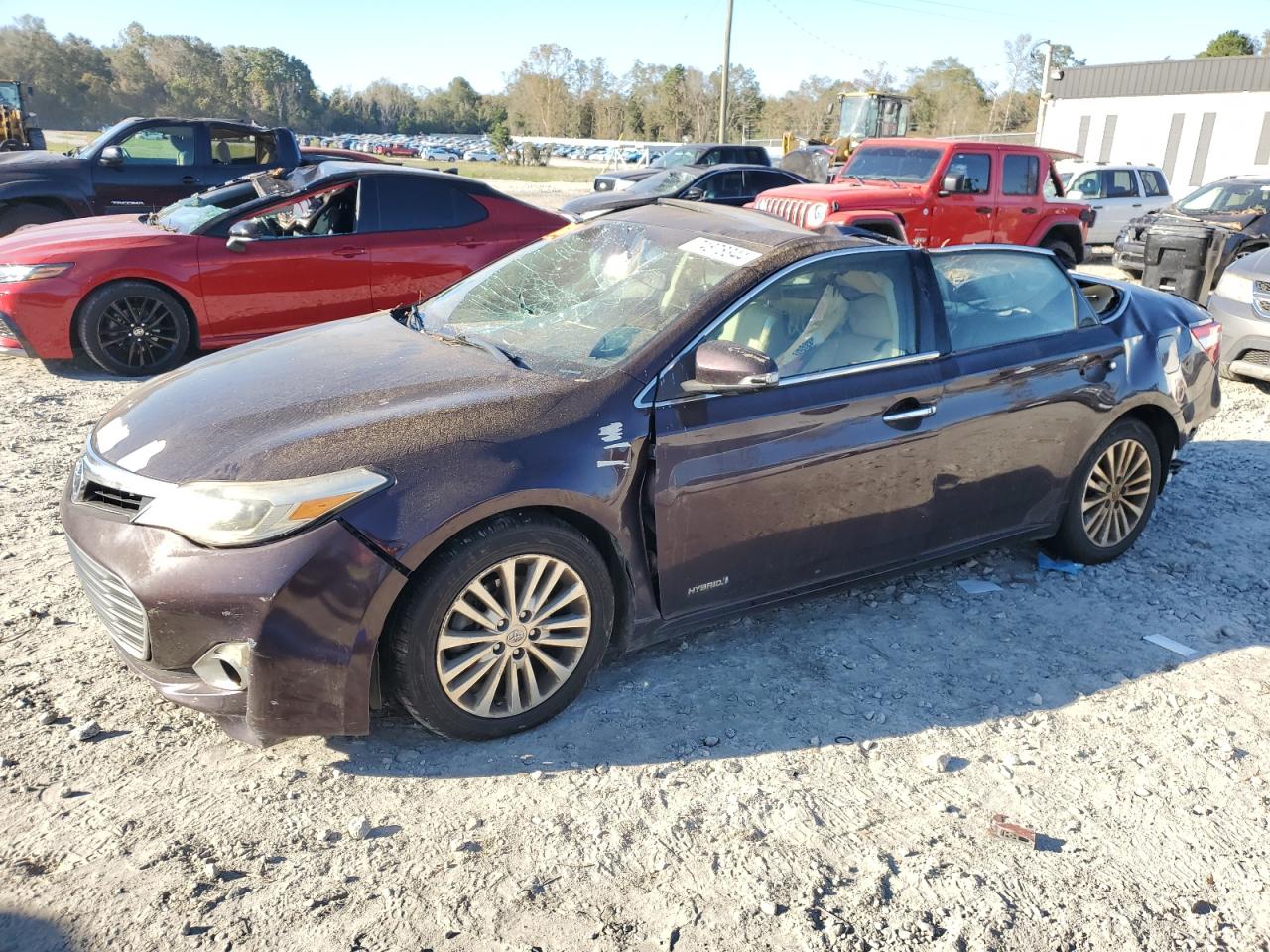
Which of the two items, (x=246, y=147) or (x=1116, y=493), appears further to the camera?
(x=246, y=147)

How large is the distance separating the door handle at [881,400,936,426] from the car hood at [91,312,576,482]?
4.35 ft

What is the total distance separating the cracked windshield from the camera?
11.8ft

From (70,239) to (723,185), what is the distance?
1106cm

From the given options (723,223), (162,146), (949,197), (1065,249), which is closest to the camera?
(723,223)

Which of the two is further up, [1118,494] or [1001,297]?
[1001,297]

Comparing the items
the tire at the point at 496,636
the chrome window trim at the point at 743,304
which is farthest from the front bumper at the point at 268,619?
the chrome window trim at the point at 743,304

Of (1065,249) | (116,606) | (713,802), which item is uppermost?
(1065,249)

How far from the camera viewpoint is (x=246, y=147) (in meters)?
11.6

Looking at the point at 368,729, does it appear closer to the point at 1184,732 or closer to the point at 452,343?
the point at 452,343

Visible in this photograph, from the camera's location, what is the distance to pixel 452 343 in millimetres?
3867

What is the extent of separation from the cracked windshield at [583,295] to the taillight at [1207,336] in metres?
2.81

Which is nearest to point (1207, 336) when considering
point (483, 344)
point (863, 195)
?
point (483, 344)

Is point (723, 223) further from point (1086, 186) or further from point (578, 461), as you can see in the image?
point (1086, 186)

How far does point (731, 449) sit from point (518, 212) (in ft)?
18.4
